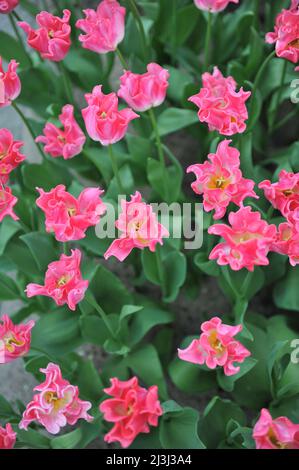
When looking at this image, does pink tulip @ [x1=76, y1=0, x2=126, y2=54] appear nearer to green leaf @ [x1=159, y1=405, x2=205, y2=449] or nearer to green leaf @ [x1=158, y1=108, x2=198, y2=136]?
green leaf @ [x1=158, y1=108, x2=198, y2=136]

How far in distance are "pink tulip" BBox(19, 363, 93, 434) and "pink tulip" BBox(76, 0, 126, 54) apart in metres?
0.43

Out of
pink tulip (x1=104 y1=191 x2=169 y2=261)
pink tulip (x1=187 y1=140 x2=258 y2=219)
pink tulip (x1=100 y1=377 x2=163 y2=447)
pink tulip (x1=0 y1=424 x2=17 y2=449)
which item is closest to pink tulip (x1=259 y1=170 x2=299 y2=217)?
pink tulip (x1=187 y1=140 x2=258 y2=219)

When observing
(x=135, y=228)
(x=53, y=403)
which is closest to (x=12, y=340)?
(x=53, y=403)

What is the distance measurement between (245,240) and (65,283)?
0.21m

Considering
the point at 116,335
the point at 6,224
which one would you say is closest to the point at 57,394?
the point at 116,335

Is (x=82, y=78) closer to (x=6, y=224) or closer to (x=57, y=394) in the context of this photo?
(x=6, y=224)

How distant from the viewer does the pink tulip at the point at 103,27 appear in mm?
874

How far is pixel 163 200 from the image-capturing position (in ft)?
3.57

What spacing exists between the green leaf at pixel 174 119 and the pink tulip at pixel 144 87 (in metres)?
0.26

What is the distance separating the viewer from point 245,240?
0.71m

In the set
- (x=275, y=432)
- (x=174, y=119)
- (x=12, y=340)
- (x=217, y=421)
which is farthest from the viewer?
(x=174, y=119)

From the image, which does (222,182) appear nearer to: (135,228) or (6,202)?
(135,228)

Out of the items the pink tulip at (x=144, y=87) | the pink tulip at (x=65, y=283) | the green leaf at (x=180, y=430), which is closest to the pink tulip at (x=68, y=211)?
the pink tulip at (x=65, y=283)
